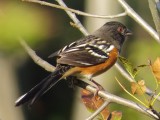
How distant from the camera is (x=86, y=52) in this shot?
6.18m

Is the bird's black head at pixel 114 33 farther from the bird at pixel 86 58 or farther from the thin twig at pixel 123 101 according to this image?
the thin twig at pixel 123 101

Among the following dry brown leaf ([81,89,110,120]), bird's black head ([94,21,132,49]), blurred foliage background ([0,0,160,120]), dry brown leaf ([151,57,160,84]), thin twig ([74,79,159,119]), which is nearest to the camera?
dry brown leaf ([151,57,160,84])

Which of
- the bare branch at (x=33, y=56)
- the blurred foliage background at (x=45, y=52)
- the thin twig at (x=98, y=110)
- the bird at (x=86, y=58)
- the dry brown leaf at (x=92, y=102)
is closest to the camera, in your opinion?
the thin twig at (x=98, y=110)

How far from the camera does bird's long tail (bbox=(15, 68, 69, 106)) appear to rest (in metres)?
4.82

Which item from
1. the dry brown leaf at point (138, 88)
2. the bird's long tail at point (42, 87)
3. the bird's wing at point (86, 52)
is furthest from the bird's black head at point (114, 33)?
the dry brown leaf at point (138, 88)

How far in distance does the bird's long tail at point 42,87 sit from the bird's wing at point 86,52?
33 cm

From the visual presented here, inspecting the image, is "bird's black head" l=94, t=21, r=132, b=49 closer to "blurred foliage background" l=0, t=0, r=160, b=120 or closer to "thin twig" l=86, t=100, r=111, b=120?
"blurred foliage background" l=0, t=0, r=160, b=120

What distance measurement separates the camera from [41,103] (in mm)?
14453

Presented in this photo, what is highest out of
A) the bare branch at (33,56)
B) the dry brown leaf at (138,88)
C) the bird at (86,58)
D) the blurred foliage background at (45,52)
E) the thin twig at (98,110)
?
the bare branch at (33,56)

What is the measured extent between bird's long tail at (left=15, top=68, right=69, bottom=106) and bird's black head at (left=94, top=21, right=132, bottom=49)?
1342 mm

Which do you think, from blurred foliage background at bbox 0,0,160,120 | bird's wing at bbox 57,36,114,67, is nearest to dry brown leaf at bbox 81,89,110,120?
bird's wing at bbox 57,36,114,67

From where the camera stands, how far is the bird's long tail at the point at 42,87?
482cm

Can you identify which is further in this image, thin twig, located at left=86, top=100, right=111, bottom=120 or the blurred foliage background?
the blurred foliage background

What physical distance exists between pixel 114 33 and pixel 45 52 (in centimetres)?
853
